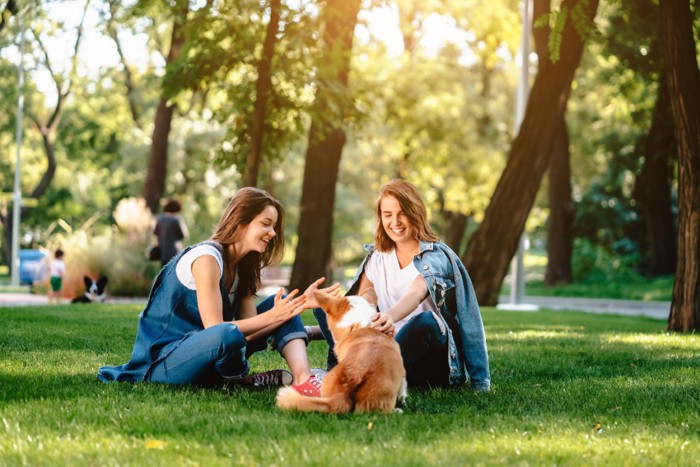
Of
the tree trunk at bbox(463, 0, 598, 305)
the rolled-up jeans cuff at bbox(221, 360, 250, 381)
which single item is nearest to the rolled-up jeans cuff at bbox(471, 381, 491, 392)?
the rolled-up jeans cuff at bbox(221, 360, 250, 381)

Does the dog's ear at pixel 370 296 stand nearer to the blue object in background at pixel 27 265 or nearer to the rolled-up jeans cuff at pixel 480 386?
the rolled-up jeans cuff at pixel 480 386

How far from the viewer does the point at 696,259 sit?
38.1ft

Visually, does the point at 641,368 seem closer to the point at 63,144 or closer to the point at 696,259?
the point at 696,259

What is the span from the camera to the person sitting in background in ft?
20.5

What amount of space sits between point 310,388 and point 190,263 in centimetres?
104

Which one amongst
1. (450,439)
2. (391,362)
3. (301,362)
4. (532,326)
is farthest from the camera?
(532,326)

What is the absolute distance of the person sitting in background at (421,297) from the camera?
245 inches

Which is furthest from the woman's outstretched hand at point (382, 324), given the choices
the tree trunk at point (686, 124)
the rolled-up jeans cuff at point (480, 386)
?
the tree trunk at point (686, 124)

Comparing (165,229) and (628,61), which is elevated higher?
(628,61)

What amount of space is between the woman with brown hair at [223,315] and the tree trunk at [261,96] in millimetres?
8924

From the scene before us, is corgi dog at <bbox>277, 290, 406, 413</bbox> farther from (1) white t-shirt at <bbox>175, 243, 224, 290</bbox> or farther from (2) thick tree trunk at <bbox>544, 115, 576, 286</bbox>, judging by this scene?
(2) thick tree trunk at <bbox>544, 115, 576, 286</bbox>

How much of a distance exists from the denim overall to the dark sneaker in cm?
11

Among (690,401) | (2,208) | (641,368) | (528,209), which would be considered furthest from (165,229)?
(2,208)

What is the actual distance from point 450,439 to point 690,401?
7.23 ft
